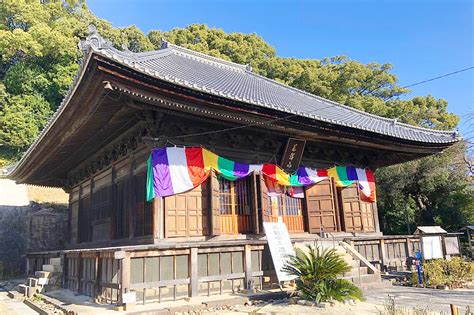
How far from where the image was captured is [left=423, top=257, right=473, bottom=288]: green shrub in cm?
1000

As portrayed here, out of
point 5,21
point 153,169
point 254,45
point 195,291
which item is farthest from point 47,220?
point 254,45

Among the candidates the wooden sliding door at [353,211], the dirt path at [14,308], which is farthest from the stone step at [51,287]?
the wooden sliding door at [353,211]

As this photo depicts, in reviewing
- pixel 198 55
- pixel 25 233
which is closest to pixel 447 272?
pixel 198 55

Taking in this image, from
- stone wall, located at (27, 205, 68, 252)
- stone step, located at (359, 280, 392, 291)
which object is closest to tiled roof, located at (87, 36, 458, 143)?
stone step, located at (359, 280, 392, 291)

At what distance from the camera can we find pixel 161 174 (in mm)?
9328

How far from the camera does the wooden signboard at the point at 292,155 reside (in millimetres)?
12049

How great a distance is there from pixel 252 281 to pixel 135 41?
41.0 metres

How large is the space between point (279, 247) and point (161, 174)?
3.59 meters

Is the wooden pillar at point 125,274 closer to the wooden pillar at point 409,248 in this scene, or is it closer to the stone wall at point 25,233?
the wooden pillar at point 409,248

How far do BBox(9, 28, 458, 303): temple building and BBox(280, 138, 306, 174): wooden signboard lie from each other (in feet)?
0.48

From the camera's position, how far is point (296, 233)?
1228cm

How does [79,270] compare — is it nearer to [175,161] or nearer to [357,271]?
[175,161]

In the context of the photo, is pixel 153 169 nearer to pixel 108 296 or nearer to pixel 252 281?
pixel 108 296

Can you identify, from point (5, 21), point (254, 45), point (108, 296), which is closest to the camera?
point (108, 296)
